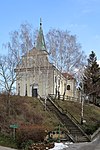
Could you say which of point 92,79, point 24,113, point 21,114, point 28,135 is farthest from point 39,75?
point 28,135

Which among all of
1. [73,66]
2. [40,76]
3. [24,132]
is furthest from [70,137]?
[40,76]

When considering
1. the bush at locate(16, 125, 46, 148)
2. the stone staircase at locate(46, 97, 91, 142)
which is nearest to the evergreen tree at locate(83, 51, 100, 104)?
the stone staircase at locate(46, 97, 91, 142)

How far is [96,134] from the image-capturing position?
32.3 m

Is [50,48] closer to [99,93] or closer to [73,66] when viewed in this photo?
[73,66]

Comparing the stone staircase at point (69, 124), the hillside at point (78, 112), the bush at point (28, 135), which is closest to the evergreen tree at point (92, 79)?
the hillside at point (78, 112)

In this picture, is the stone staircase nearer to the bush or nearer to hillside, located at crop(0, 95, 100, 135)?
hillside, located at crop(0, 95, 100, 135)

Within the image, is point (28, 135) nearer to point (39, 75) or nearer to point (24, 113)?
point (24, 113)

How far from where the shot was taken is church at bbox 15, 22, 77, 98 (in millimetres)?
45466

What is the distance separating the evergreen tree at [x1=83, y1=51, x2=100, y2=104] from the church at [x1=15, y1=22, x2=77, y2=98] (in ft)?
18.0

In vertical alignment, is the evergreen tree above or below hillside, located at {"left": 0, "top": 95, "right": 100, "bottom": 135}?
above

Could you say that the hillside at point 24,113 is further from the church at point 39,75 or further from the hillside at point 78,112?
the church at point 39,75

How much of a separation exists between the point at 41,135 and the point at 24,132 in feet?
5.19

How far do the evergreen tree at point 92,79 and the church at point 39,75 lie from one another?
550cm

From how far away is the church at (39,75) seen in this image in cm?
4547
